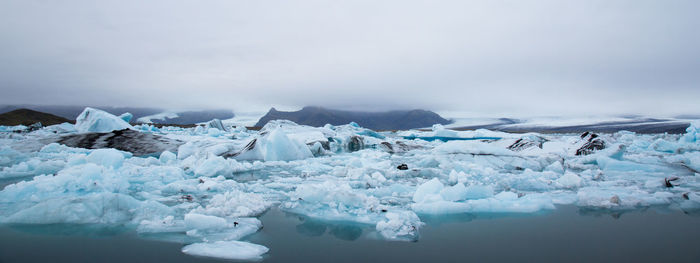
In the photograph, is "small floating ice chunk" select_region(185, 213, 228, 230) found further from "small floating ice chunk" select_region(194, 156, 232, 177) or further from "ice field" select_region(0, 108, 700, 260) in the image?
"small floating ice chunk" select_region(194, 156, 232, 177)

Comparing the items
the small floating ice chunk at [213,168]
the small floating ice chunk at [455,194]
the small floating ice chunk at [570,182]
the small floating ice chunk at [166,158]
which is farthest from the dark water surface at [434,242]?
the small floating ice chunk at [166,158]

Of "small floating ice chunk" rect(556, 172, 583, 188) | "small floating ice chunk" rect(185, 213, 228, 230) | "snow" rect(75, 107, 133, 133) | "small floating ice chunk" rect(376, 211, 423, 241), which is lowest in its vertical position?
"small floating ice chunk" rect(556, 172, 583, 188)

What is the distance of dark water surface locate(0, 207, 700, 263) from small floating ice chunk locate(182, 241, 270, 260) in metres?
0.06

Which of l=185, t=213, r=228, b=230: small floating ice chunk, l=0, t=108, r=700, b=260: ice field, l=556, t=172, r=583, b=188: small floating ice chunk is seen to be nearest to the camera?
l=185, t=213, r=228, b=230: small floating ice chunk

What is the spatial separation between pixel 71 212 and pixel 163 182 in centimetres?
206

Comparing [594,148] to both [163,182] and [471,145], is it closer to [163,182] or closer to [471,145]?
[471,145]

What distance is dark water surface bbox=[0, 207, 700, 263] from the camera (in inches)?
81.9

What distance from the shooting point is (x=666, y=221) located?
2.95m

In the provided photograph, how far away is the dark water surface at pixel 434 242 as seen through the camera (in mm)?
2080

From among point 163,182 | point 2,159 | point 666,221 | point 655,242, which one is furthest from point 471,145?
point 2,159

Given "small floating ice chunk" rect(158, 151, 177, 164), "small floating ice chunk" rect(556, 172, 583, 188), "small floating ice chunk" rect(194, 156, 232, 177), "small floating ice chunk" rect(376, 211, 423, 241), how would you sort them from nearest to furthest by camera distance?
"small floating ice chunk" rect(376, 211, 423, 241) → "small floating ice chunk" rect(556, 172, 583, 188) → "small floating ice chunk" rect(194, 156, 232, 177) → "small floating ice chunk" rect(158, 151, 177, 164)

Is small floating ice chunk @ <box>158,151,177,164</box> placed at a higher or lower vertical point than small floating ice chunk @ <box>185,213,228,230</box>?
lower

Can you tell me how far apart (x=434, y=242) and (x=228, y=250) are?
137cm


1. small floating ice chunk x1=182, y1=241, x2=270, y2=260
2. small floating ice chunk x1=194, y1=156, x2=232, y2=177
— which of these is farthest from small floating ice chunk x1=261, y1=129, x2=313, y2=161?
small floating ice chunk x1=182, y1=241, x2=270, y2=260
